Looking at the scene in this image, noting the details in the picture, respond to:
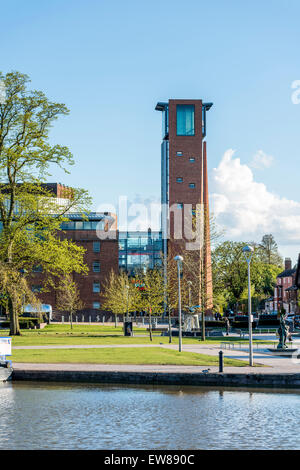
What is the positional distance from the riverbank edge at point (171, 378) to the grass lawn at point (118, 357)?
3.35 meters

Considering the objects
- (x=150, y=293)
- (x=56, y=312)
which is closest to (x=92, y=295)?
(x=56, y=312)

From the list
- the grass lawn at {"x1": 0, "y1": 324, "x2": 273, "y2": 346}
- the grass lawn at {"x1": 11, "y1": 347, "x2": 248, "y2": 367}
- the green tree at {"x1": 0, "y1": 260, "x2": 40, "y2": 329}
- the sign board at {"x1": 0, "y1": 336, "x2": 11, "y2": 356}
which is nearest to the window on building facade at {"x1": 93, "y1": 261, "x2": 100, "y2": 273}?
the grass lawn at {"x1": 0, "y1": 324, "x2": 273, "y2": 346}

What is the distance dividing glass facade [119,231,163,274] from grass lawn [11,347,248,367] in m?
67.4

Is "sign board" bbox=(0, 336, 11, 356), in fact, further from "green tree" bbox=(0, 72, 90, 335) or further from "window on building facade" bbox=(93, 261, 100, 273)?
"window on building facade" bbox=(93, 261, 100, 273)

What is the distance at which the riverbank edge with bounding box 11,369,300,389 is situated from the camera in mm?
21406

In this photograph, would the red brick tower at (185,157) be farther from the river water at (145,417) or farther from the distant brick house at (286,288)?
the river water at (145,417)

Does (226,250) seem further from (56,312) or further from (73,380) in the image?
(73,380)

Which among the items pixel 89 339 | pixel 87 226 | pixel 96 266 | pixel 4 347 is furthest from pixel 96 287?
pixel 4 347

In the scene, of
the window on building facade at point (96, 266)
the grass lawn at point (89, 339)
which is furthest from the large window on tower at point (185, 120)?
the grass lawn at point (89, 339)

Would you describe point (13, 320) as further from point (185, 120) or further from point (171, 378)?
point (185, 120)

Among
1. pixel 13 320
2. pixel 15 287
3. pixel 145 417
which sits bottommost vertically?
pixel 145 417

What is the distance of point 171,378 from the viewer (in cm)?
2167

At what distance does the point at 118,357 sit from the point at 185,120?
6061 cm

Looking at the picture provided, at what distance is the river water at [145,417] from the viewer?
517 inches
